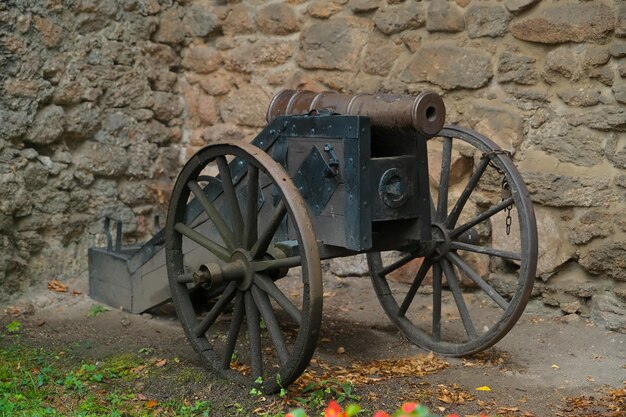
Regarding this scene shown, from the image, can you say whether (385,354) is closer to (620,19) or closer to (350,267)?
(350,267)

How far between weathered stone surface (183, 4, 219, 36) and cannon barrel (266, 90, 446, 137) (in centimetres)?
239

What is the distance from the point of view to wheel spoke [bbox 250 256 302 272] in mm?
3527

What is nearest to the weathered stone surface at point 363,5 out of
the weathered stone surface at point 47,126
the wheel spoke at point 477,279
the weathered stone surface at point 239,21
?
the weathered stone surface at point 239,21

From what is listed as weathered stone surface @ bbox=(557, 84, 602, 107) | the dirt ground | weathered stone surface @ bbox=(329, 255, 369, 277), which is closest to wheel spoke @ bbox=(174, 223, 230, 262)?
the dirt ground

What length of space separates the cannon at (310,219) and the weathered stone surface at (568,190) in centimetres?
66

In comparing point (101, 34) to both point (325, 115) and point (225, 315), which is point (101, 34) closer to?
point (225, 315)

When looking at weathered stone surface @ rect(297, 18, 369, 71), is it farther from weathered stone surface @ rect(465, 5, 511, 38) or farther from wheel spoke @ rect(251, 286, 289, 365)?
wheel spoke @ rect(251, 286, 289, 365)

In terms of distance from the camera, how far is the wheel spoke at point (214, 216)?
3.84 metres

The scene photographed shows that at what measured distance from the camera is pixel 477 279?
4.21 m

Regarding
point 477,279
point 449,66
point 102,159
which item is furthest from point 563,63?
point 102,159

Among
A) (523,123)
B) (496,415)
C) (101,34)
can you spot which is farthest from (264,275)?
(101,34)

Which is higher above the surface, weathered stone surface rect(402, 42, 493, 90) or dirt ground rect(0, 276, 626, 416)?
weathered stone surface rect(402, 42, 493, 90)

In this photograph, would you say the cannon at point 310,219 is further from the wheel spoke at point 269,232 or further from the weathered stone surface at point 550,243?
the weathered stone surface at point 550,243

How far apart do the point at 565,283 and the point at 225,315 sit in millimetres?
1923
